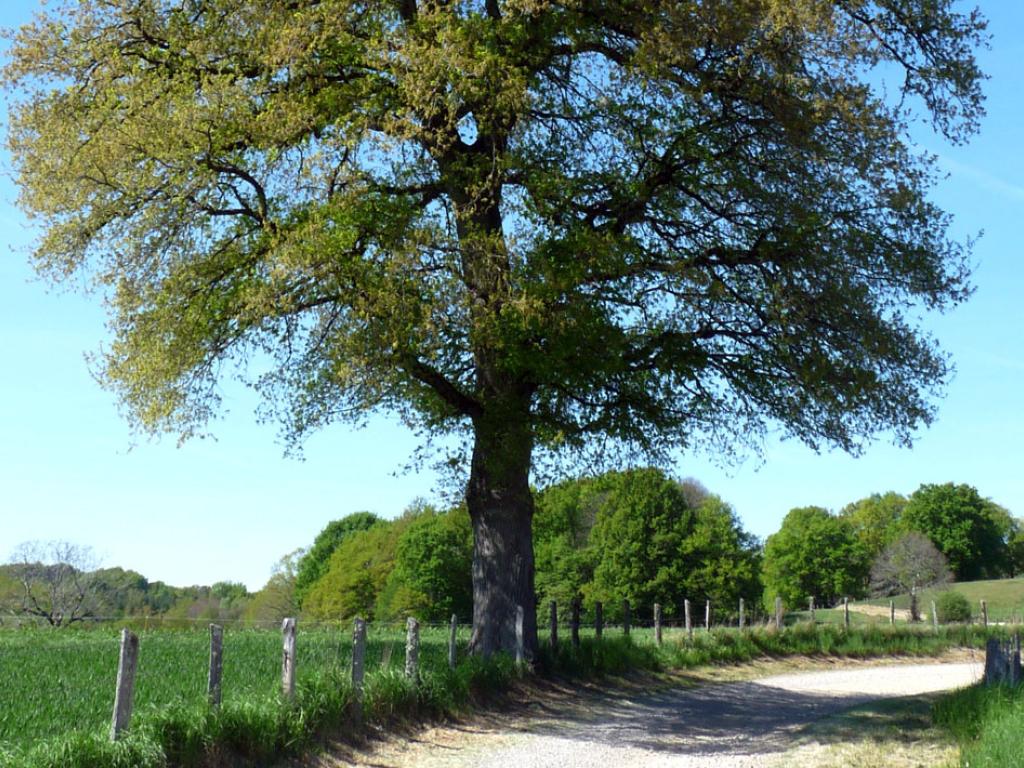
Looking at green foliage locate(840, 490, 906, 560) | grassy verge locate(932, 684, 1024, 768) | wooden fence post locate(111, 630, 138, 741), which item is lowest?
grassy verge locate(932, 684, 1024, 768)

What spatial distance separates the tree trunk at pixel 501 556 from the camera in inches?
704

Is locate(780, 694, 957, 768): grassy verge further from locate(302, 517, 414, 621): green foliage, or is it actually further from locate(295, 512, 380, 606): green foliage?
locate(295, 512, 380, 606): green foliage

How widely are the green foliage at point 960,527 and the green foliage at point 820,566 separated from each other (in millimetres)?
13740

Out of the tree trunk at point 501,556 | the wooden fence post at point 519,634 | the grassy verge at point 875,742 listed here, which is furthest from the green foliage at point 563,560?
the grassy verge at point 875,742

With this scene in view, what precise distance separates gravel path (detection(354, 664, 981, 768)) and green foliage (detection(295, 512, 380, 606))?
256 ft

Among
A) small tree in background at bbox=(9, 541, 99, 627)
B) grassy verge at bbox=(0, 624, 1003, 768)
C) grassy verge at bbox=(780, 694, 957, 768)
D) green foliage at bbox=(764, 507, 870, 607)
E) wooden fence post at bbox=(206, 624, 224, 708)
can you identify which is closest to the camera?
grassy verge at bbox=(0, 624, 1003, 768)

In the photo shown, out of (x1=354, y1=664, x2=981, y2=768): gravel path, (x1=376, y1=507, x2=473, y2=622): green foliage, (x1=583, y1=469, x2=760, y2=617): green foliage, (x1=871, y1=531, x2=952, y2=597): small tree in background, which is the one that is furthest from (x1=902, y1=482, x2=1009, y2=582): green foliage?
(x1=354, y1=664, x2=981, y2=768): gravel path

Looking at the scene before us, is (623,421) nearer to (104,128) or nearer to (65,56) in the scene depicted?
(104,128)

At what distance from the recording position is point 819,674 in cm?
2645

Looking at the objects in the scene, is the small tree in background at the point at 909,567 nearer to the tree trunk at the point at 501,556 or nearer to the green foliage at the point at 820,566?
the green foliage at the point at 820,566

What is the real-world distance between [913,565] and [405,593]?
4487cm

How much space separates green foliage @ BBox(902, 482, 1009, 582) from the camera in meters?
102

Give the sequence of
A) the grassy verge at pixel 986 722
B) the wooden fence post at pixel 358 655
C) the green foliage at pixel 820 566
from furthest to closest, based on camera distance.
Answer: the green foliage at pixel 820 566 → the wooden fence post at pixel 358 655 → the grassy verge at pixel 986 722

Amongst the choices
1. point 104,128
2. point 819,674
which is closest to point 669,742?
point 104,128
